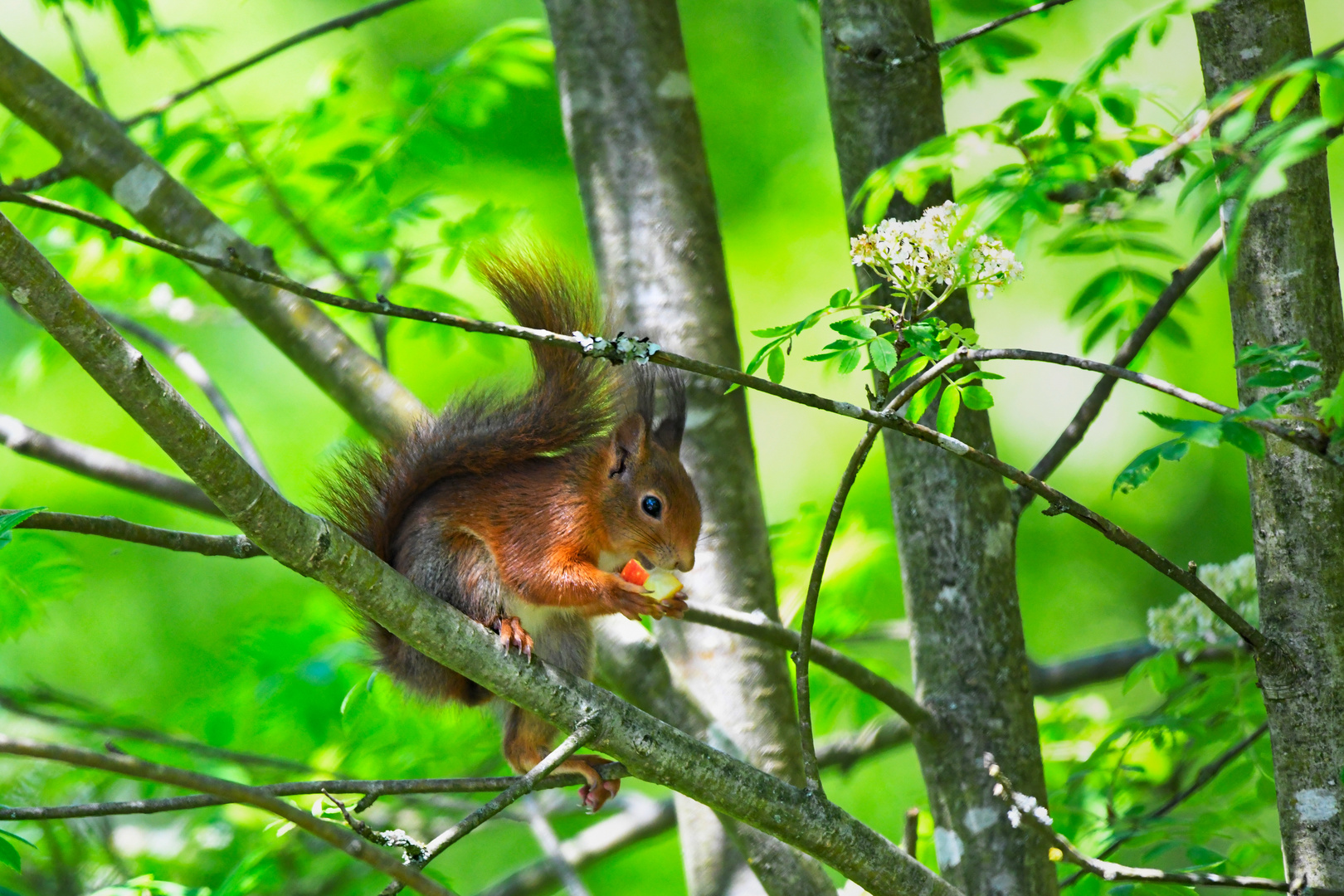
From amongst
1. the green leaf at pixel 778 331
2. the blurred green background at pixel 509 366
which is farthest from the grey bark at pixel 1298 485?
the blurred green background at pixel 509 366

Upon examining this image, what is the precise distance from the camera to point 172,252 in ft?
4.70

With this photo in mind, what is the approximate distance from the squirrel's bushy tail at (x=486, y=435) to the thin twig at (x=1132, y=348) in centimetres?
90

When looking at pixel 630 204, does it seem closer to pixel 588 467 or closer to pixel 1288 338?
pixel 588 467

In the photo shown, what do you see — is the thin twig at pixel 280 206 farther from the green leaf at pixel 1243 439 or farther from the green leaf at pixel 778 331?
the green leaf at pixel 1243 439

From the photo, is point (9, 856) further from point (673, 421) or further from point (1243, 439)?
point (1243, 439)

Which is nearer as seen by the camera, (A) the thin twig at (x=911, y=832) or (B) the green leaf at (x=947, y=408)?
(B) the green leaf at (x=947, y=408)

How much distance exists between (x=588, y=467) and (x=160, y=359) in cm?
337

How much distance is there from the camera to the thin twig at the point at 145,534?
1.51 metres

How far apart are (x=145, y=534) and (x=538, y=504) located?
Result: 99cm

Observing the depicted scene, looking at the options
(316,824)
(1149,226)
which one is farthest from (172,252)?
(1149,226)

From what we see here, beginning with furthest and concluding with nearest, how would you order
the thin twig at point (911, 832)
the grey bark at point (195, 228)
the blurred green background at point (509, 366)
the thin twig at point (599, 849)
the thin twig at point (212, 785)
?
1. the blurred green background at point (509, 366)
2. the thin twig at point (599, 849)
3. the grey bark at point (195, 228)
4. the thin twig at point (911, 832)
5. the thin twig at point (212, 785)

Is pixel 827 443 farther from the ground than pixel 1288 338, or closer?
farther from the ground

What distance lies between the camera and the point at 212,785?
3.01ft

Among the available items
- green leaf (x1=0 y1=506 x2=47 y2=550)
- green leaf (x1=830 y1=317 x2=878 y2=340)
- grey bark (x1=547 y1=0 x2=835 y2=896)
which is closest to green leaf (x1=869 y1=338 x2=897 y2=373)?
green leaf (x1=830 y1=317 x2=878 y2=340)
